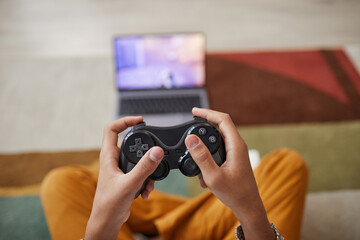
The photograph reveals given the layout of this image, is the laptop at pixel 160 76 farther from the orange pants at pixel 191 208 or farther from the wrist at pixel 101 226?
the wrist at pixel 101 226

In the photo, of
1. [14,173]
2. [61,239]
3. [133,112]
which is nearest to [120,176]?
[61,239]

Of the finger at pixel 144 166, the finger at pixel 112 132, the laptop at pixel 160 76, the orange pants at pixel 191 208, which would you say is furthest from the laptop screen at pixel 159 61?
the finger at pixel 144 166

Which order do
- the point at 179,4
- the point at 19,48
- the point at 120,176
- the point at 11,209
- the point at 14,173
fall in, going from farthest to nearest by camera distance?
the point at 179,4, the point at 19,48, the point at 14,173, the point at 11,209, the point at 120,176

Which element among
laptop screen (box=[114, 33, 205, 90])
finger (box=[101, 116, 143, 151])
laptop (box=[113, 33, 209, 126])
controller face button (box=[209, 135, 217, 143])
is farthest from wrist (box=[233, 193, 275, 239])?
laptop screen (box=[114, 33, 205, 90])

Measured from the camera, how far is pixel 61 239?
0.64m

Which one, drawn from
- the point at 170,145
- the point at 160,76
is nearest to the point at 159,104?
the point at 160,76

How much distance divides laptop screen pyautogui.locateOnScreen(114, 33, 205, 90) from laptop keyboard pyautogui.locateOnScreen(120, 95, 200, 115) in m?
0.06

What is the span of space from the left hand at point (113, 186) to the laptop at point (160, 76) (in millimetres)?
686

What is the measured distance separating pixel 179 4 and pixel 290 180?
59.8 inches

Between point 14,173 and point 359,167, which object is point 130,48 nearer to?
point 14,173

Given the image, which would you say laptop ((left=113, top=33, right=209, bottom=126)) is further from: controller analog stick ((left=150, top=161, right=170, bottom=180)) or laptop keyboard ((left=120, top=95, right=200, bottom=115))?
controller analog stick ((left=150, top=161, right=170, bottom=180))

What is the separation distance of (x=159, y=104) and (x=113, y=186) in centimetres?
81

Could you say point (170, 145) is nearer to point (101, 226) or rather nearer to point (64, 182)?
point (101, 226)

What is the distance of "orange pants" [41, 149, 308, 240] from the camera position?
0.65 meters
